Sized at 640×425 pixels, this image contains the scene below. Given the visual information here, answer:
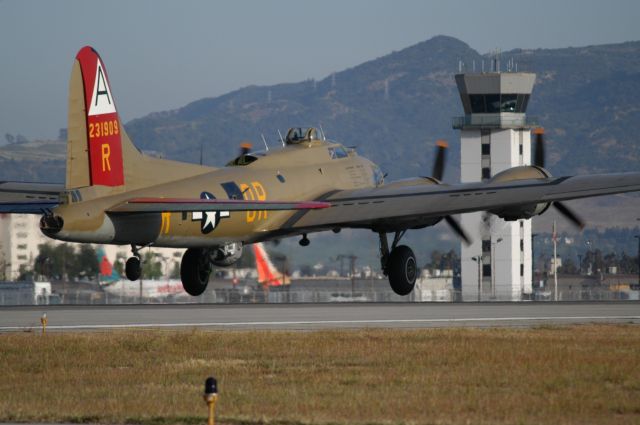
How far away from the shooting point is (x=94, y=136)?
4331cm

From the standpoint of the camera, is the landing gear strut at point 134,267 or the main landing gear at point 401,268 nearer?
the landing gear strut at point 134,267

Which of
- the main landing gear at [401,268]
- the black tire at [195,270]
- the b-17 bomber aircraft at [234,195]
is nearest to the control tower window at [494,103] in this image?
the b-17 bomber aircraft at [234,195]

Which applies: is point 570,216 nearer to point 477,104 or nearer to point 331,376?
point 331,376

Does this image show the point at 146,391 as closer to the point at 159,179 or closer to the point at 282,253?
the point at 159,179

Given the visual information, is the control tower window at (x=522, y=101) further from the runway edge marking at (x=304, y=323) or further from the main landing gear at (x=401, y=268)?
the main landing gear at (x=401, y=268)

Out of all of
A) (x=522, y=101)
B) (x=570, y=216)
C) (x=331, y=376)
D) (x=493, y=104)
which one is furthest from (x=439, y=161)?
(x=522, y=101)

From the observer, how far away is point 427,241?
154625mm

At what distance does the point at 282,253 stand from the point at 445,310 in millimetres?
102786

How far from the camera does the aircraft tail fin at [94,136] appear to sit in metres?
43.0

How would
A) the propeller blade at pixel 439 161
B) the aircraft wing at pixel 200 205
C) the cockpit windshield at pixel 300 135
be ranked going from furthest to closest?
1. the propeller blade at pixel 439 161
2. the cockpit windshield at pixel 300 135
3. the aircraft wing at pixel 200 205

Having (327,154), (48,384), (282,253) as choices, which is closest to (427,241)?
(282,253)

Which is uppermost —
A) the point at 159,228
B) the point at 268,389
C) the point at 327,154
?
the point at 327,154

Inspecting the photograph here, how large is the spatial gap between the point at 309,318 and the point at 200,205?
20415mm

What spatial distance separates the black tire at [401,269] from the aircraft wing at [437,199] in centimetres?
115
